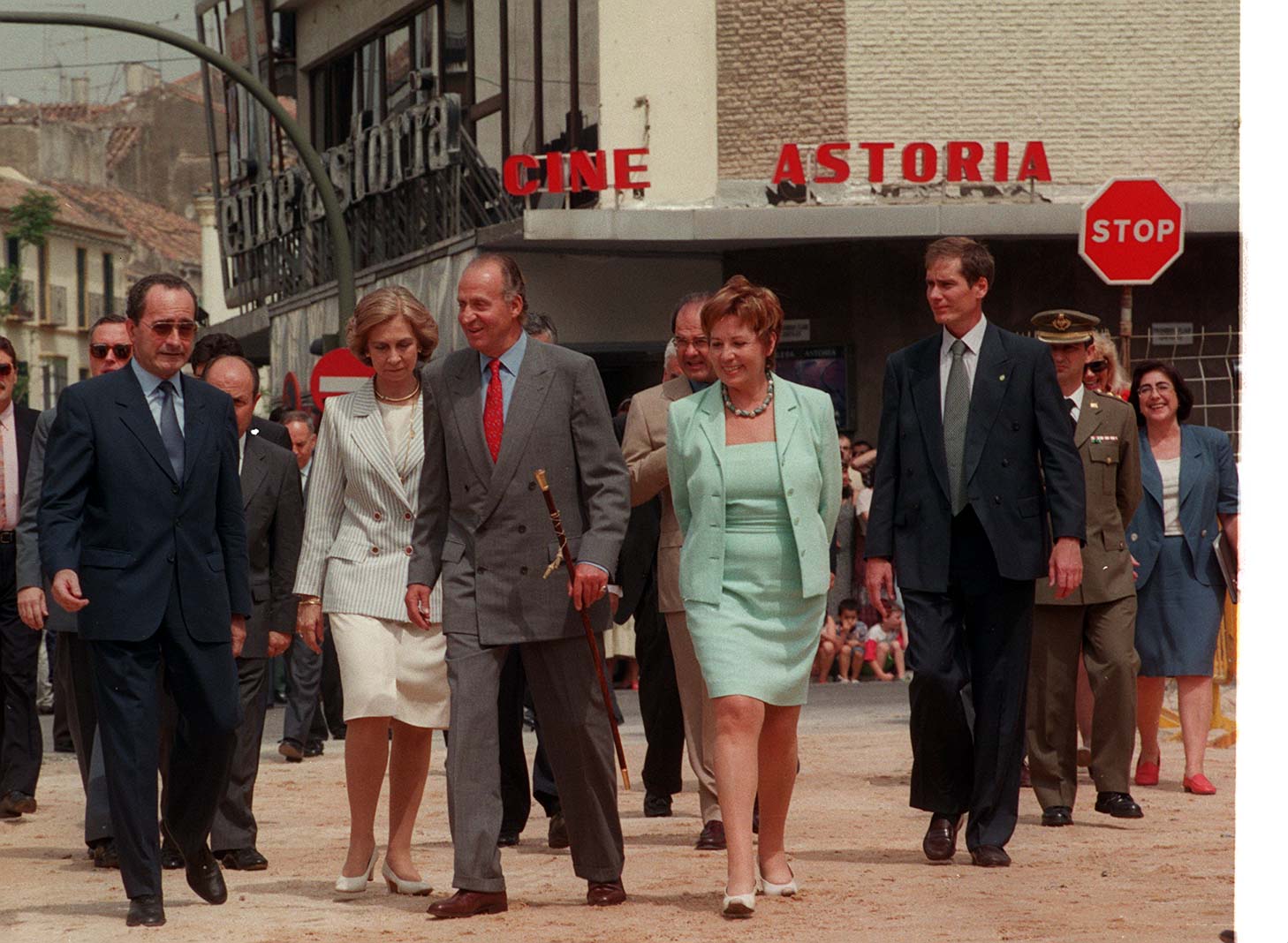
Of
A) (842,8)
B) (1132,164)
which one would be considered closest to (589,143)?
(842,8)

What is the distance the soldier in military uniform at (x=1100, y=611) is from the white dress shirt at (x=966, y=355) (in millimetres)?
1608

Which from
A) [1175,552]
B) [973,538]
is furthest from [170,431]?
[1175,552]

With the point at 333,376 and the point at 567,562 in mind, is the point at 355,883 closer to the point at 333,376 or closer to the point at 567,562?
the point at 567,562

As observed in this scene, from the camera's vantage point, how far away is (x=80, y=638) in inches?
346

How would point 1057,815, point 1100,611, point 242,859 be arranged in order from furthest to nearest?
point 1100,611 < point 1057,815 < point 242,859

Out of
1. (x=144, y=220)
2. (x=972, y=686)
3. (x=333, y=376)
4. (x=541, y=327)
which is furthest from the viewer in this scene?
(x=144, y=220)

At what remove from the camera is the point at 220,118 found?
3950 cm

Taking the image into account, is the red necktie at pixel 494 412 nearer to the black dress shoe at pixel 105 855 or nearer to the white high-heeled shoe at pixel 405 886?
the white high-heeled shoe at pixel 405 886

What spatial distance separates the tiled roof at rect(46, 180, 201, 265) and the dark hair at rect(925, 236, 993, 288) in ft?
244

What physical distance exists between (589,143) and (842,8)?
10.3 feet

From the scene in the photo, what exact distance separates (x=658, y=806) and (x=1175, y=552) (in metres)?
2.99

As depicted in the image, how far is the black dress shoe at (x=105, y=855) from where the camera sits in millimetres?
9289

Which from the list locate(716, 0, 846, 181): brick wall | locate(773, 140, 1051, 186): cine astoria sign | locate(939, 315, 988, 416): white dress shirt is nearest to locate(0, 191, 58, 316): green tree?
locate(716, 0, 846, 181): brick wall

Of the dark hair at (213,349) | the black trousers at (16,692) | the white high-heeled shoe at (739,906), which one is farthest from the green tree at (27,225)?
the white high-heeled shoe at (739,906)
